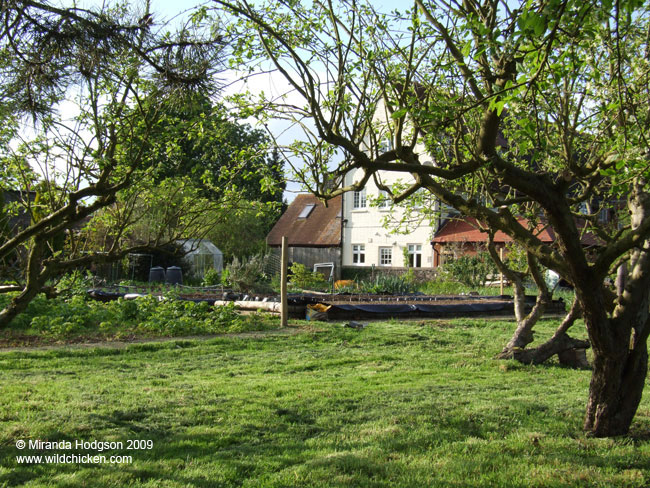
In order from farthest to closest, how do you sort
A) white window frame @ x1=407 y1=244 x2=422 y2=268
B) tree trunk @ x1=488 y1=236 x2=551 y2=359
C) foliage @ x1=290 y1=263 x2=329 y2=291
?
white window frame @ x1=407 y1=244 x2=422 y2=268
foliage @ x1=290 y1=263 x2=329 y2=291
tree trunk @ x1=488 y1=236 x2=551 y2=359

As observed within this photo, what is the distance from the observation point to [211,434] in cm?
540

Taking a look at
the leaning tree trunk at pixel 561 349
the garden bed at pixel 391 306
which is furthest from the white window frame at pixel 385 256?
the leaning tree trunk at pixel 561 349

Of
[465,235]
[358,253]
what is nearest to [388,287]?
A: [465,235]

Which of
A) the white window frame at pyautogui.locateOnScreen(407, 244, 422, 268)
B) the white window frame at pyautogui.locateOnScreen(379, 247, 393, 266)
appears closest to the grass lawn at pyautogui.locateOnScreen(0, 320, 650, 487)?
the white window frame at pyautogui.locateOnScreen(407, 244, 422, 268)

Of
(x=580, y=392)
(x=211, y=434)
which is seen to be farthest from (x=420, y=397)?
(x=211, y=434)

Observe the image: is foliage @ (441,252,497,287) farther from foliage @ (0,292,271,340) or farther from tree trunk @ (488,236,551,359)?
tree trunk @ (488,236,551,359)

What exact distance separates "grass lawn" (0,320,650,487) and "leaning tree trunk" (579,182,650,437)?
0.25 metres

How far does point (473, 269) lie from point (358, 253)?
10714 mm

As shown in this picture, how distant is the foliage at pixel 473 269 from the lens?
23859 millimetres

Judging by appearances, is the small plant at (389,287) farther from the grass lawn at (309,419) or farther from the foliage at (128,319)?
the grass lawn at (309,419)

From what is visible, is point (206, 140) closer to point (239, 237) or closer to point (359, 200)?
point (359, 200)

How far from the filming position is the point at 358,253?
33844mm

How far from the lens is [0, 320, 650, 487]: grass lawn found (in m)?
4.37

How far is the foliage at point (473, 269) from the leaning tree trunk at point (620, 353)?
61.8 ft
